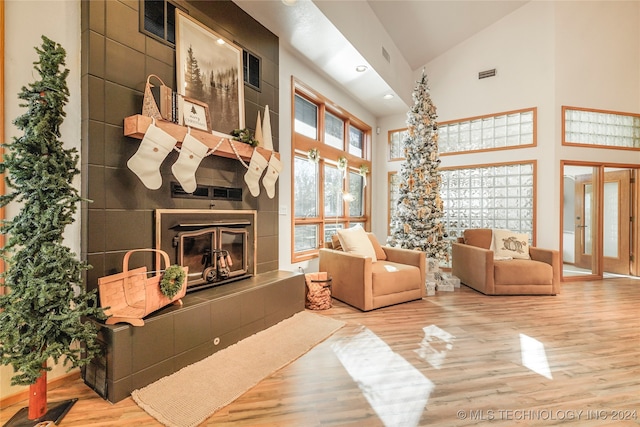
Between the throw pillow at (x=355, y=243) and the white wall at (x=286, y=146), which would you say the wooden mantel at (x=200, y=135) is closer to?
the white wall at (x=286, y=146)

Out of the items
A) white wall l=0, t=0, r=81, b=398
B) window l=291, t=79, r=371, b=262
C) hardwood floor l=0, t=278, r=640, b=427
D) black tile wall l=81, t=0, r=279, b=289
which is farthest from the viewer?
window l=291, t=79, r=371, b=262

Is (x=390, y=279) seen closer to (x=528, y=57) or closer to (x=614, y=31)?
(x=528, y=57)

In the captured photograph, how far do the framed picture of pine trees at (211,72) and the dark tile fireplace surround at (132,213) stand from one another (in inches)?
4.1

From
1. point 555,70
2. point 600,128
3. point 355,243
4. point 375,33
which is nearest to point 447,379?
point 355,243

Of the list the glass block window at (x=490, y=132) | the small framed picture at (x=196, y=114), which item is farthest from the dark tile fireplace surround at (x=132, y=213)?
the glass block window at (x=490, y=132)

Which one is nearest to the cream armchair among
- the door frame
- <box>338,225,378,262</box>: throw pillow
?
<box>338,225,378,262</box>: throw pillow

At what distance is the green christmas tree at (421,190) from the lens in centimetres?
439

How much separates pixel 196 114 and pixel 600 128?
625 cm

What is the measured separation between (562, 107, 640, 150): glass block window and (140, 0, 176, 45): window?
5.62 metres

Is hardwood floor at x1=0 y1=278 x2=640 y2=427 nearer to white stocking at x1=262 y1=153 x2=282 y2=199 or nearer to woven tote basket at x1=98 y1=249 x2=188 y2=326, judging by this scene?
woven tote basket at x1=98 y1=249 x2=188 y2=326

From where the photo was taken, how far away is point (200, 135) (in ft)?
7.59

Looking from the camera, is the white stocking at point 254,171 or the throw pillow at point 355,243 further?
the throw pillow at point 355,243

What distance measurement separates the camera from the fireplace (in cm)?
232

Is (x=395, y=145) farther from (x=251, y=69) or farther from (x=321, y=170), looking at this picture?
(x=251, y=69)
